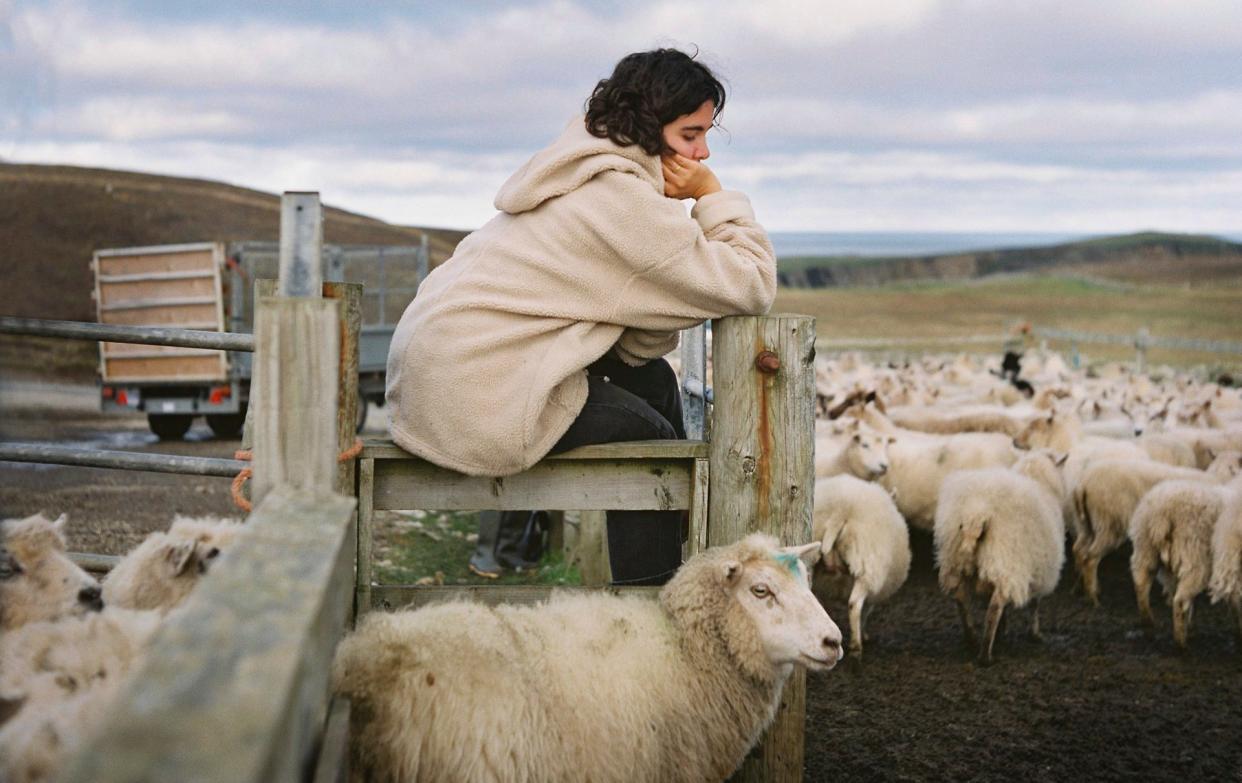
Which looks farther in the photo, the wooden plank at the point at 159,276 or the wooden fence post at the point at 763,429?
the wooden plank at the point at 159,276

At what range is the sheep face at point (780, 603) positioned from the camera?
339 cm

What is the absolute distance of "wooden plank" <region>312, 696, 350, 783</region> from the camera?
2.14 meters

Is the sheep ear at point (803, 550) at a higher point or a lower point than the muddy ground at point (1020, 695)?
higher

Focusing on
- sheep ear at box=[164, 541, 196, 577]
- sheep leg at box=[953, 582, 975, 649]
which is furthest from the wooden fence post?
sheep leg at box=[953, 582, 975, 649]

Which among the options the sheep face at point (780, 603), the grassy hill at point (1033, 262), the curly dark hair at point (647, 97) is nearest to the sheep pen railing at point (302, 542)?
the sheep face at point (780, 603)

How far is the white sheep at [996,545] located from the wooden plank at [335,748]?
17.7ft

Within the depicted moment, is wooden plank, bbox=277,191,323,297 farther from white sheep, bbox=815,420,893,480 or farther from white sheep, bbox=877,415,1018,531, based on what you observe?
white sheep, bbox=877,415,1018,531

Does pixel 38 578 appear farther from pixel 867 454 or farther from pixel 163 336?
pixel 867 454

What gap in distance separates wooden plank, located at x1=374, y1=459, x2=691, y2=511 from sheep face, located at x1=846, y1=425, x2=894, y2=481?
6.01 meters

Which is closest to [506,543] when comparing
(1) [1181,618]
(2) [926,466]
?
(2) [926,466]

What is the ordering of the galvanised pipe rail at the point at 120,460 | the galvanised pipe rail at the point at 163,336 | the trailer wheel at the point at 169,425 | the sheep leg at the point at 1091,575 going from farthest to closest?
the trailer wheel at the point at 169,425
the sheep leg at the point at 1091,575
the galvanised pipe rail at the point at 120,460
the galvanised pipe rail at the point at 163,336

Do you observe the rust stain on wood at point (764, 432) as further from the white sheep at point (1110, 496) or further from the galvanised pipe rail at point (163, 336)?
the white sheep at point (1110, 496)

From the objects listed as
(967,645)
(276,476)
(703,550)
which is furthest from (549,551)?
(276,476)

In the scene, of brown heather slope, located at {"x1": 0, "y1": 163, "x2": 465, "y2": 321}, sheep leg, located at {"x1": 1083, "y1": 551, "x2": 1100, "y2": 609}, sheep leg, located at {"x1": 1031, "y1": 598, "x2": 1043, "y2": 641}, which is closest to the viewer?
sheep leg, located at {"x1": 1031, "y1": 598, "x2": 1043, "y2": 641}
